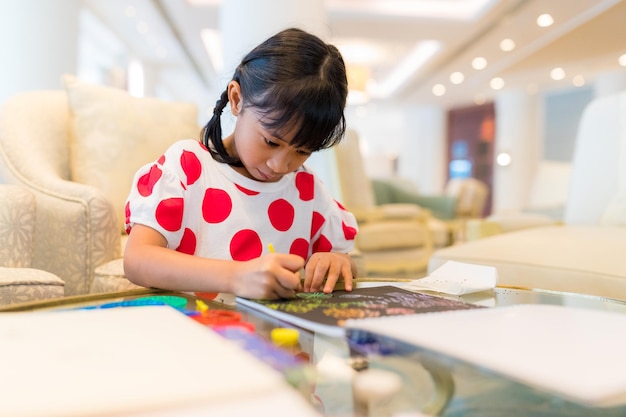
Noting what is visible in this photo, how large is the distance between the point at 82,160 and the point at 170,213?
1046 millimetres

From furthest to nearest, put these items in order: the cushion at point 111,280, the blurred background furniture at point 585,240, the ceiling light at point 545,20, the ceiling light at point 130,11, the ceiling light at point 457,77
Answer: the ceiling light at point 457,77 → the ceiling light at point 130,11 → the ceiling light at point 545,20 → the blurred background furniture at point 585,240 → the cushion at point 111,280

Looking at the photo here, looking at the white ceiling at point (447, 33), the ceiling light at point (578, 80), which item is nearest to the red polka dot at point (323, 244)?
the white ceiling at point (447, 33)

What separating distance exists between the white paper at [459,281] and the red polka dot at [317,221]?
1.00 ft

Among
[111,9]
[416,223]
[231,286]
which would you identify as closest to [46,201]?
[231,286]

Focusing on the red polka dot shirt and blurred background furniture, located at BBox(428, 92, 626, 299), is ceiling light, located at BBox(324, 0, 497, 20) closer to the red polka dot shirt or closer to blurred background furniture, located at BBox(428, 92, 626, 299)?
blurred background furniture, located at BBox(428, 92, 626, 299)

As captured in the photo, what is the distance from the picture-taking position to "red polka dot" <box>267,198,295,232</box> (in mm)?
1186

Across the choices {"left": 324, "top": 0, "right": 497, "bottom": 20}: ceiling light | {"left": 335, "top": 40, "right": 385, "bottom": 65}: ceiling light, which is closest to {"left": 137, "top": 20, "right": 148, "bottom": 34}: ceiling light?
{"left": 324, "top": 0, "right": 497, "bottom": 20}: ceiling light

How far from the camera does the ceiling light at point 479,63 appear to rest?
27.7 ft

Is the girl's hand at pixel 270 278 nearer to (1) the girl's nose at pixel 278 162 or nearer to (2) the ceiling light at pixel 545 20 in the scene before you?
(1) the girl's nose at pixel 278 162

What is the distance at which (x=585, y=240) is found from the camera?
1.67m

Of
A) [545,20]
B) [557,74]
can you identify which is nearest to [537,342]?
[545,20]

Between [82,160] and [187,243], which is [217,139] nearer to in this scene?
[187,243]

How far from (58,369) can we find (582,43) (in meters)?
7.86

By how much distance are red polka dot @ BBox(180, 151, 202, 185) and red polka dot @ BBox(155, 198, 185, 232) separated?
0.08 meters
